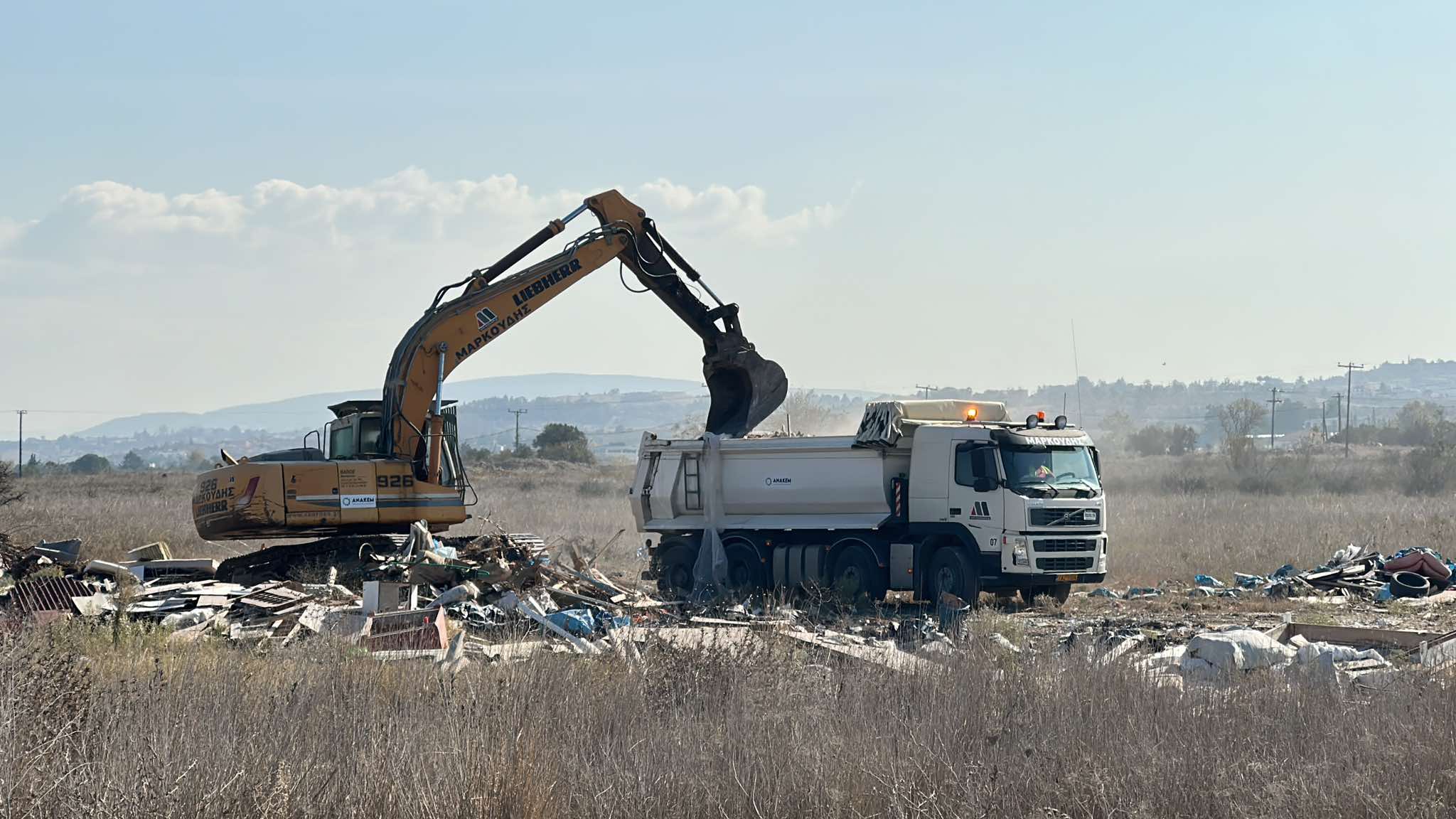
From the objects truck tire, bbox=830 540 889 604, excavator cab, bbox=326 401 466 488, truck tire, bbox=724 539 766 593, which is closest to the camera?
truck tire, bbox=830 540 889 604

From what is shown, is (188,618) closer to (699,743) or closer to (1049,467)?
(699,743)

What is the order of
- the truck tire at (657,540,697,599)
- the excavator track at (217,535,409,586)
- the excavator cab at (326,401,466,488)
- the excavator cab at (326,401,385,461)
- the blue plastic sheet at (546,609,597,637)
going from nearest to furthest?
the blue plastic sheet at (546,609,597,637), the excavator track at (217,535,409,586), the excavator cab at (326,401,466,488), the excavator cab at (326,401,385,461), the truck tire at (657,540,697,599)

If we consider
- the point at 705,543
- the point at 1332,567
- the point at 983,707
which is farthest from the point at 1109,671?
the point at 1332,567

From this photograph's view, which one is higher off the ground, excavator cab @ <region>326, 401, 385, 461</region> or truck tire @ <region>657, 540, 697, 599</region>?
excavator cab @ <region>326, 401, 385, 461</region>

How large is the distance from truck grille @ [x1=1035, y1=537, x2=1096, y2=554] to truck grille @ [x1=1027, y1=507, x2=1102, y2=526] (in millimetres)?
194

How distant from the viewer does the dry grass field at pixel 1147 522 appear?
25.2 meters

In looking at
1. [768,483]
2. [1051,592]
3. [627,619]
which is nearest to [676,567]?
[768,483]

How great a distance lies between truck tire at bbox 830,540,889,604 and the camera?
20125 millimetres

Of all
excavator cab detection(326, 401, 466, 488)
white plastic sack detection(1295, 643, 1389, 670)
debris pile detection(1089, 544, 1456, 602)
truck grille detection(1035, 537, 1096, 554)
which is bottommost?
debris pile detection(1089, 544, 1456, 602)

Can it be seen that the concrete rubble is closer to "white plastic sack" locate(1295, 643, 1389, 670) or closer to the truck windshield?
"white plastic sack" locate(1295, 643, 1389, 670)

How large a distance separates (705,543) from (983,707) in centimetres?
1268

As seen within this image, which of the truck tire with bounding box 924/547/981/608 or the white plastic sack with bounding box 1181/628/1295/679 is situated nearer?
the white plastic sack with bounding box 1181/628/1295/679

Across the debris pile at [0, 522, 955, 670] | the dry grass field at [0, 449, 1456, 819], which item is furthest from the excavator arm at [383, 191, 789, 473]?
the dry grass field at [0, 449, 1456, 819]

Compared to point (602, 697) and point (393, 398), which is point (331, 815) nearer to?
point (602, 697)
